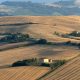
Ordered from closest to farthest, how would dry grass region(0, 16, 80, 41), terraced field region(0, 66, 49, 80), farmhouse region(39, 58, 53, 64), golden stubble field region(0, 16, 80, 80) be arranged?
terraced field region(0, 66, 49, 80) → golden stubble field region(0, 16, 80, 80) → farmhouse region(39, 58, 53, 64) → dry grass region(0, 16, 80, 41)

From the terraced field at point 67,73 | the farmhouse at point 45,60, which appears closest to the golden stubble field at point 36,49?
the terraced field at point 67,73

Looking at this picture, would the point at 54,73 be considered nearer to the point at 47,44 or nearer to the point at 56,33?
the point at 47,44

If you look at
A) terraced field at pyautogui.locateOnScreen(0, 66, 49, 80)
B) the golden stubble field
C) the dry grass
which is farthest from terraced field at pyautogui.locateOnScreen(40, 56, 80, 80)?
the dry grass

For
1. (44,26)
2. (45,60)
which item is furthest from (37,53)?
(44,26)

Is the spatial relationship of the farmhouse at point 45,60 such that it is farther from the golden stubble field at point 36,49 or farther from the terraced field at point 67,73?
the terraced field at point 67,73

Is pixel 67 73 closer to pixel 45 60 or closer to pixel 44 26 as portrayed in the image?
pixel 45 60

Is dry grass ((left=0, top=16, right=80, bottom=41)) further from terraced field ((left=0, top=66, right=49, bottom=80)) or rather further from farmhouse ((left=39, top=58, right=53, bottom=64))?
terraced field ((left=0, top=66, right=49, bottom=80))

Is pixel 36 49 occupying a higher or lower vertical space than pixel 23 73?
lower
